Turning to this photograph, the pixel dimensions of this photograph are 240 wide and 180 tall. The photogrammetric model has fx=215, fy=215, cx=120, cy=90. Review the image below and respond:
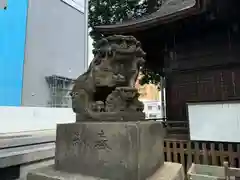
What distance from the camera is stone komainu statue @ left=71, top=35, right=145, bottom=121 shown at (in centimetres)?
205

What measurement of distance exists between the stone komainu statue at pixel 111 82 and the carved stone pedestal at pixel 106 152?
0.59ft

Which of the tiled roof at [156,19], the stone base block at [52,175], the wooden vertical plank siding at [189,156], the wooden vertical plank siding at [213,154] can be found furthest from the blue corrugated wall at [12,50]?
the wooden vertical plank siding at [213,154]

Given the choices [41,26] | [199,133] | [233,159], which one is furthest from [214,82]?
[41,26]

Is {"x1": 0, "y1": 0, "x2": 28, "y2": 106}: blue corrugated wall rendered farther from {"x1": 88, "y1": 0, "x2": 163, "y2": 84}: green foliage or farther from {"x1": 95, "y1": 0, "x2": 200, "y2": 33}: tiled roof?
{"x1": 88, "y1": 0, "x2": 163, "y2": 84}: green foliage

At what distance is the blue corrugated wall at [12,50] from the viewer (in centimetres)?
416

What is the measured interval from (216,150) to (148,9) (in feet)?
26.5

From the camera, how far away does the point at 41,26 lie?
17.0 feet

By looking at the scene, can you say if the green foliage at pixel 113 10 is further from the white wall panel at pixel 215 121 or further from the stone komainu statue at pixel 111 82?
the stone komainu statue at pixel 111 82

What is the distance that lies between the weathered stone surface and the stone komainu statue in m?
0.17

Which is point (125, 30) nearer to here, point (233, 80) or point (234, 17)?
point (234, 17)

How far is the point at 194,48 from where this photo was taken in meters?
5.44

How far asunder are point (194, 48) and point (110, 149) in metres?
4.39

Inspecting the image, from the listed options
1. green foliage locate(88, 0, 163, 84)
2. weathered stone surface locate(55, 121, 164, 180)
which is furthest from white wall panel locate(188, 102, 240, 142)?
green foliage locate(88, 0, 163, 84)

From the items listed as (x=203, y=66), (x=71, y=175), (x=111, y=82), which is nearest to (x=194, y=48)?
(x=203, y=66)
